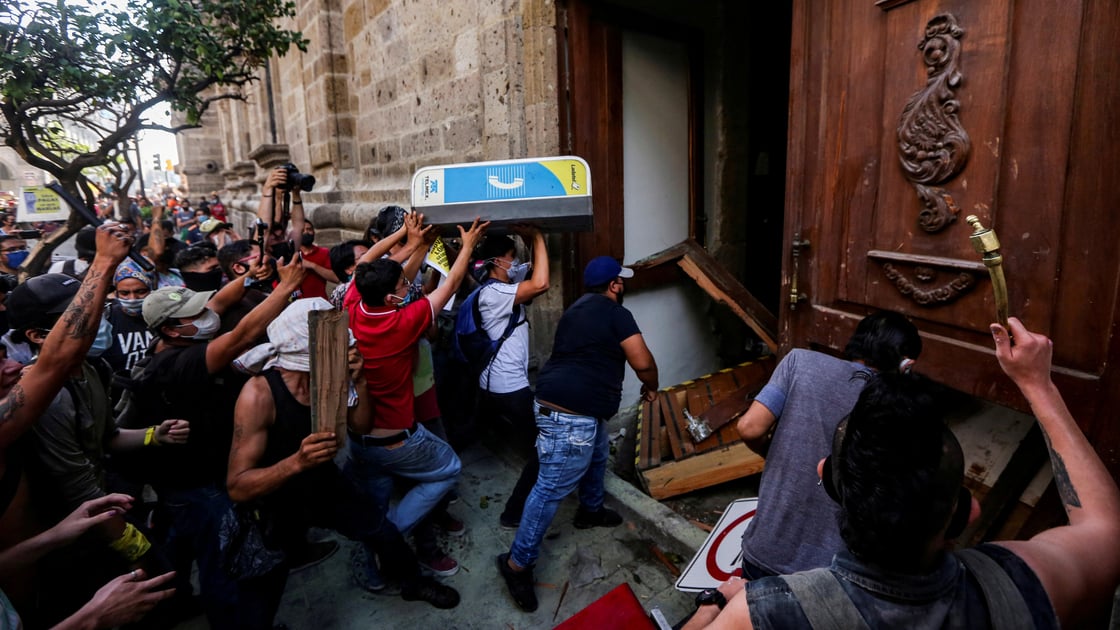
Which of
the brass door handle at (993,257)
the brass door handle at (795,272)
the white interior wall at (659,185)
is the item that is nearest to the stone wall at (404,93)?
the white interior wall at (659,185)

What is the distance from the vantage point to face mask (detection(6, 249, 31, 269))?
17.0 feet

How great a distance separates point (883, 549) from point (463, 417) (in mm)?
3398

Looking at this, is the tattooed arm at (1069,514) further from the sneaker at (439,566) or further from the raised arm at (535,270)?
the sneaker at (439,566)

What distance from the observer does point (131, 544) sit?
7.03ft

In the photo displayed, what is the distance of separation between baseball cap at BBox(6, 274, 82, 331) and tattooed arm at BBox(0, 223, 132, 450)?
38 centimetres

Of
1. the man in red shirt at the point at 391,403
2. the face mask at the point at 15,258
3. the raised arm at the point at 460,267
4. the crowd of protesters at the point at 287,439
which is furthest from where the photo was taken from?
the face mask at the point at 15,258

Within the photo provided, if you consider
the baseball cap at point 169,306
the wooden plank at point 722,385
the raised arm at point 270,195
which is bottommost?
the wooden plank at point 722,385

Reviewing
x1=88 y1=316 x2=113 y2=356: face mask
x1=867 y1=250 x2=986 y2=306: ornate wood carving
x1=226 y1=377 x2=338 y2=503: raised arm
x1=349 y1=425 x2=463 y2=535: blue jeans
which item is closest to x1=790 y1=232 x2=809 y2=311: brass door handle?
x1=867 y1=250 x2=986 y2=306: ornate wood carving

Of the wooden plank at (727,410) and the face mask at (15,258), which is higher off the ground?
the face mask at (15,258)

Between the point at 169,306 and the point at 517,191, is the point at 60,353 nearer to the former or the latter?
the point at 169,306

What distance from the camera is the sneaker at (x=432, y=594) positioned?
2.79 m

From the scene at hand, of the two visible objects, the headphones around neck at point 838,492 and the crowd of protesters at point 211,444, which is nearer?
the headphones around neck at point 838,492

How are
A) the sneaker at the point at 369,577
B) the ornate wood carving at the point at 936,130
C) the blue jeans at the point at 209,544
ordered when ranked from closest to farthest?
the ornate wood carving at the point at 936,130, the blue jeans at the point at 209,544, the sneaker at the point at 369,577

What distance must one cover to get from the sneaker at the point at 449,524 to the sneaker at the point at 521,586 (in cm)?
56
